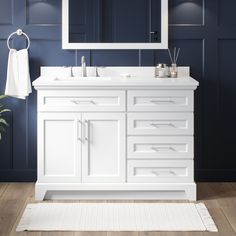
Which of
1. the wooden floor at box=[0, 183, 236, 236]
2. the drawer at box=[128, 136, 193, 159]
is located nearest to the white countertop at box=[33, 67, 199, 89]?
the drawer at box=[128, 136, 193, 159]

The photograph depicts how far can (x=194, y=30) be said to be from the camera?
5.16 meters

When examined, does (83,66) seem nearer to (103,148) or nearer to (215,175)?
(103,148)

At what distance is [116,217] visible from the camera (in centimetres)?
421

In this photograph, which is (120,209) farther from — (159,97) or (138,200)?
(159,97)

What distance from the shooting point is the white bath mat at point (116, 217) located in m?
3.99

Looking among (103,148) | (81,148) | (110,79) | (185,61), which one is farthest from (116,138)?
(185,61)

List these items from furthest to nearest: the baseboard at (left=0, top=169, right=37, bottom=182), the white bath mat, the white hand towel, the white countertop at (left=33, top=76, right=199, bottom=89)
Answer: the baseboard at (left=0, top=169, right=37, bottom=182) → the white hand towel → the white countertop at (left=33, top=76, right=199, bottom=89) → the white bath mat

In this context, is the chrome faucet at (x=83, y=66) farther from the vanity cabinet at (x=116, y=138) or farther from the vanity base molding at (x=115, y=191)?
the vanity base molding at (x=115, y=191)

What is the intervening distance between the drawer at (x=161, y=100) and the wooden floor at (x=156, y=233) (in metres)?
0.71

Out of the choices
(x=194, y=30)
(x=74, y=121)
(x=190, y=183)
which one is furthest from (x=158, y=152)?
(x=194, y=30)

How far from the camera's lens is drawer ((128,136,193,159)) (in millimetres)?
4664

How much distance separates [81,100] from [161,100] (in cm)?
58

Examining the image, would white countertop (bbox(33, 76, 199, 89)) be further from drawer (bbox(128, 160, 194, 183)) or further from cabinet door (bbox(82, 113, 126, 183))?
drawer (bbox(128, 160, 194, 183))

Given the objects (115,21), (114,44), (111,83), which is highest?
(115,21)
